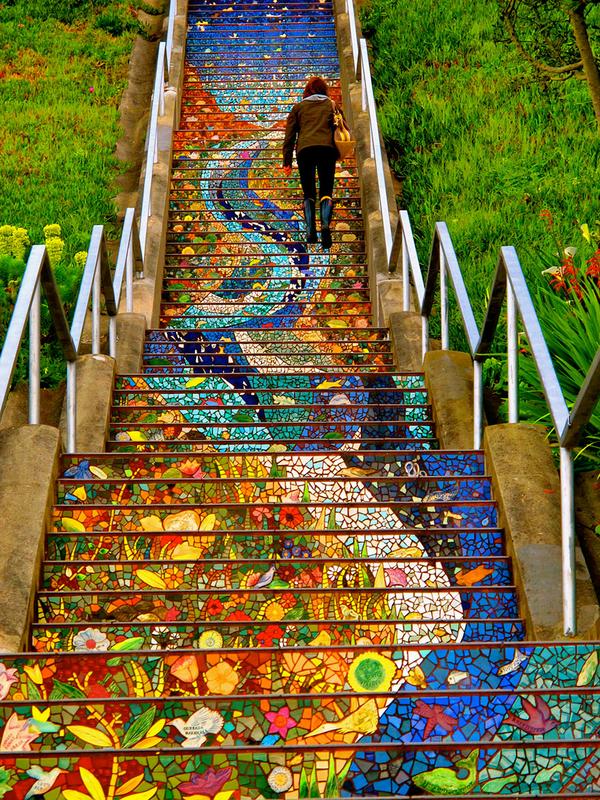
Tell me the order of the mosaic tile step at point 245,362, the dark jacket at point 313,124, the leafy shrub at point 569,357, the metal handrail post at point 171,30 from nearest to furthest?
the leafy shrub at point 569,357, the mosaic tile step at point 245,362, the dark jacket at point 313,124, the metal handrail post at point 171,30

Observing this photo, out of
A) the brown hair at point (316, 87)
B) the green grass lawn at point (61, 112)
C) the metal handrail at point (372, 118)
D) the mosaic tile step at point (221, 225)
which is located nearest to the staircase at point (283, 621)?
the metal handrail at point (372, 118)

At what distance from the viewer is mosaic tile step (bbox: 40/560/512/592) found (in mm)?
4441

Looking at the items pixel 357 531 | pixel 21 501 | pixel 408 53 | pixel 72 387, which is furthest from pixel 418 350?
pixel 408 53

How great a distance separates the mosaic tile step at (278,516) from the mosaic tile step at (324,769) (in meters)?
1.58

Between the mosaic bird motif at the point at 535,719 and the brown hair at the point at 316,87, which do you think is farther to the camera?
the brown hair at the point at 316,87

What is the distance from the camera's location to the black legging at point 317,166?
8.95 m

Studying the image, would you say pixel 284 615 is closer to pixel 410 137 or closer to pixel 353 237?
pixel 353 237

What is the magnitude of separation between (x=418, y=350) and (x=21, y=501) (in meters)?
3.41

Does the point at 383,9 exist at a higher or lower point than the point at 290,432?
higher

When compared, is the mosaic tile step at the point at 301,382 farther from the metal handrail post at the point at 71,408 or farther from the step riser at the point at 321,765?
the step riser at the point at 321,765

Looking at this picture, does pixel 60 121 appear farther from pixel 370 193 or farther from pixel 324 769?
pixel 324 769

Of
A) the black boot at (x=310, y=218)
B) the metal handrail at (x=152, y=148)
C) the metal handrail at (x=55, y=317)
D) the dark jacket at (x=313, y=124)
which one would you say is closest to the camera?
the metal handrail at (x=55, y=317)

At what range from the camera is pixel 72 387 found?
5680 mm

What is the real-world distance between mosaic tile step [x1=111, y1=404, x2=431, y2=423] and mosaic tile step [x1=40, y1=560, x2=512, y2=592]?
1804mm
